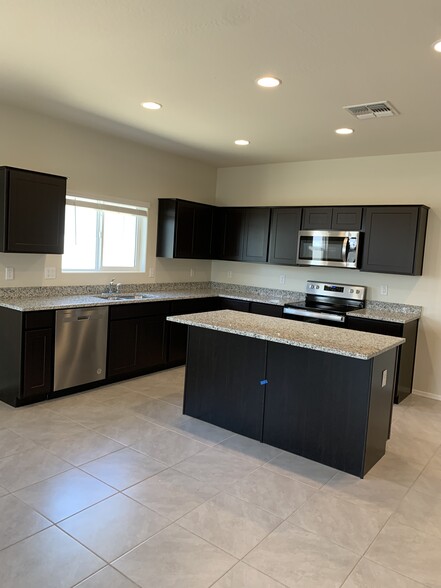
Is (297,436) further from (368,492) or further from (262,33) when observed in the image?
(262,33)

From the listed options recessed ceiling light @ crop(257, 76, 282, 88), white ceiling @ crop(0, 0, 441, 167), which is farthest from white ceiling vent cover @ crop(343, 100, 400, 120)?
recessed ceiling light @ crop(257, 76, 282, 88)

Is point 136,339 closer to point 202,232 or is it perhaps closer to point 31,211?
point 31,211

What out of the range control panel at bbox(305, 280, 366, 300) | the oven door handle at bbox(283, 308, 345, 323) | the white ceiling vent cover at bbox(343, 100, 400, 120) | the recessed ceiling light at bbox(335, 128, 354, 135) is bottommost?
the oven door handle at bbox(283, 308, 345, 323)

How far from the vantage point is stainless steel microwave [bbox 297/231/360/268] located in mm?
5004

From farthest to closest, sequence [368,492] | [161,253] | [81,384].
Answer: [161,253], [81,384], [368,492]

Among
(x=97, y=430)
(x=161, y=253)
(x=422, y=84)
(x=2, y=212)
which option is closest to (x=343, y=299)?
(x=161, y=253)

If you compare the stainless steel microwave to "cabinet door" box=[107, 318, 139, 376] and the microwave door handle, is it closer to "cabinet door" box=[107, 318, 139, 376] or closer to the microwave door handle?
the microwave door handle

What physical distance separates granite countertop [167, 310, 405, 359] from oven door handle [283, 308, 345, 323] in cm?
122

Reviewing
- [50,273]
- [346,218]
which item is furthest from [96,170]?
[346,218]

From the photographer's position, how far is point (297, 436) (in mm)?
3271

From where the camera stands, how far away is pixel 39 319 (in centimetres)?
388

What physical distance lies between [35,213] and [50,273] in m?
0.75

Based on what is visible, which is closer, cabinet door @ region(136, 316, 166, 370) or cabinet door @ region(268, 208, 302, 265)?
cabinet door @ region(136, 316, 166, 370)

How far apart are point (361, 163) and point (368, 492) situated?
380cm
